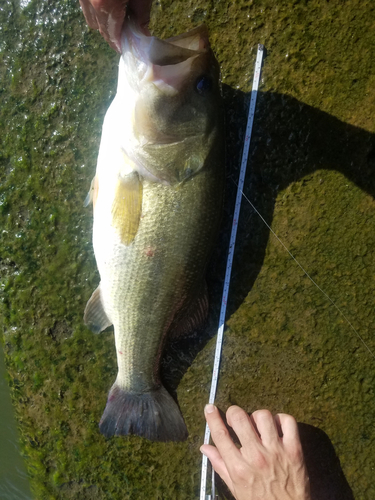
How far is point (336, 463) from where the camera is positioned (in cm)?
199

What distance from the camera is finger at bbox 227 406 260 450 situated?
1811 millimetres

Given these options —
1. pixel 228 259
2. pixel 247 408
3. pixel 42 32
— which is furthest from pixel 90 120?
pixel 247 408

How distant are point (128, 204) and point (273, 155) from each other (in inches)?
35.4

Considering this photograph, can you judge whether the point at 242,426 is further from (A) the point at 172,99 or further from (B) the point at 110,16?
(B) the point at 110,16

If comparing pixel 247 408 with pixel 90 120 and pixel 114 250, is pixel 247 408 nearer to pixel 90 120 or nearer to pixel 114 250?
pixel 114 250

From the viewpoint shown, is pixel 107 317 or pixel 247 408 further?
pixel 247 408

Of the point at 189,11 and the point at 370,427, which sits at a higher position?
the point at 189,11

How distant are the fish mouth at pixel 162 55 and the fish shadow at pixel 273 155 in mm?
601

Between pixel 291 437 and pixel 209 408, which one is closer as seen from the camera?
pixel 291 437

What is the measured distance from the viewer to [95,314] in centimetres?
175

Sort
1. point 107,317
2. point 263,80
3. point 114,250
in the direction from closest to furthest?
point 114,250
point 107,317
point 263,80

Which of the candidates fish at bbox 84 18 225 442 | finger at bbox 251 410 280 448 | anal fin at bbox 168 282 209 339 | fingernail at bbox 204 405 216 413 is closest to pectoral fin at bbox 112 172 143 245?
fish at bbox 84 18 225 442

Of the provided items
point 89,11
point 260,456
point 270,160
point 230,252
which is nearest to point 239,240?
point 230,252

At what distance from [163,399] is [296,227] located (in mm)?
1162
